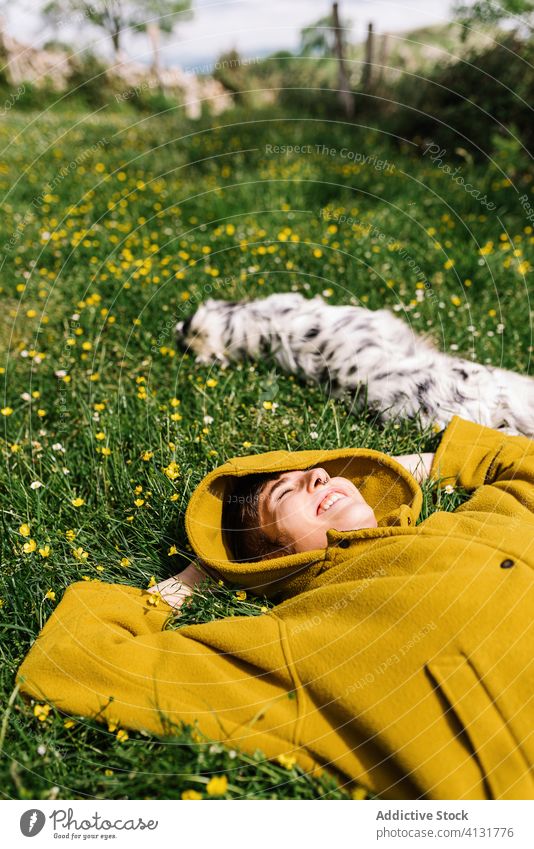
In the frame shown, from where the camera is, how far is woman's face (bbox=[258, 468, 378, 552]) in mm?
2988

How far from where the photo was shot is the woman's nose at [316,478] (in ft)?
10.2

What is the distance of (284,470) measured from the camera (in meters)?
3.27


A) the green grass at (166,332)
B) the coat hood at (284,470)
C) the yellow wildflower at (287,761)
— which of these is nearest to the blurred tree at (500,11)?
the green grass at (166,332)

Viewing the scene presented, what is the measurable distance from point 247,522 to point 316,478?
15.4 inches

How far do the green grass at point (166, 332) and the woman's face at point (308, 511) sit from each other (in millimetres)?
442

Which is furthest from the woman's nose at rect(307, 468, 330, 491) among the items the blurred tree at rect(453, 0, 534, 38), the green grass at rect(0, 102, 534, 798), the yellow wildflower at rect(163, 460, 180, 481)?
the blurred tree at rect(453, 0, 534, 38)

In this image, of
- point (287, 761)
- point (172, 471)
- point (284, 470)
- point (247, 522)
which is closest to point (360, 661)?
point (287, 761)

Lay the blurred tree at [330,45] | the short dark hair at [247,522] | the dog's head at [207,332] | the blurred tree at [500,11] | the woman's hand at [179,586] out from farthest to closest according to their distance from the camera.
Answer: the blurred tree at [330,45] < the blurred tree at [500,11] < the dog's head at [207,332] < the woman's hand at [179,586] < the short dark hair at [247,522]

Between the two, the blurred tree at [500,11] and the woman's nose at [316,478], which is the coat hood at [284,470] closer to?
the woman's nose at [316,478]

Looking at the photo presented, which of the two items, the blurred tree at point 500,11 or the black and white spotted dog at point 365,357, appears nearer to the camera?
the black and white spotted dog at point 365,357

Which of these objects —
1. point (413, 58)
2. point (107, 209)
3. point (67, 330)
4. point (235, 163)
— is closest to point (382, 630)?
point (67, 330)

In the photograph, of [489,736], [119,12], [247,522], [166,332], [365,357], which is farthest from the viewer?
[119,12]

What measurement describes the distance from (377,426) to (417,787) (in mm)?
2043

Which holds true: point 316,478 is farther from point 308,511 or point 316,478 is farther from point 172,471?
point 172,471
